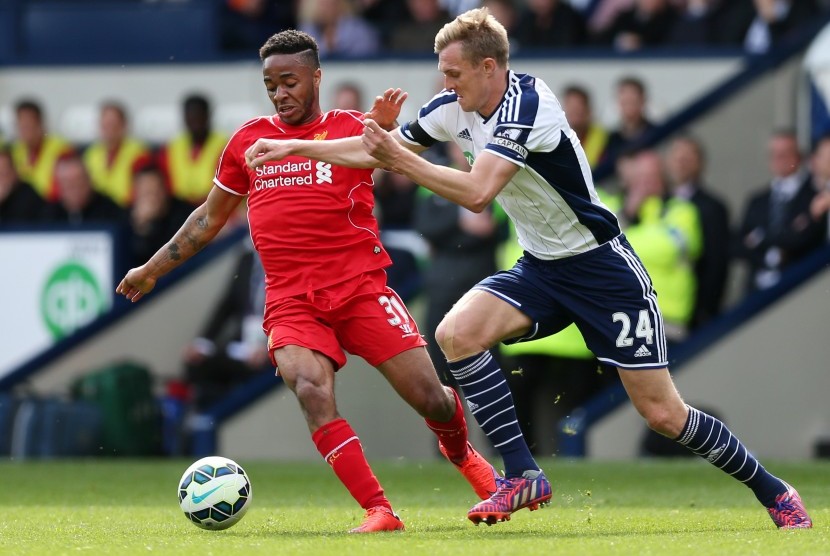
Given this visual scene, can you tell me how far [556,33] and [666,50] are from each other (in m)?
1.13

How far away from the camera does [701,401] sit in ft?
42.9

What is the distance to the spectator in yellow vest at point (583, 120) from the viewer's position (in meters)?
14.1

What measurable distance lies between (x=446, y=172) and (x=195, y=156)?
28.3 ft

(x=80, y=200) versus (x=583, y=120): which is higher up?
(x=583, y=120)

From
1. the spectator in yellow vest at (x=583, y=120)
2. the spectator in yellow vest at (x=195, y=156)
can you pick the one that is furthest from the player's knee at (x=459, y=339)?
the spectator in yellow vest at (x=195, y=156)

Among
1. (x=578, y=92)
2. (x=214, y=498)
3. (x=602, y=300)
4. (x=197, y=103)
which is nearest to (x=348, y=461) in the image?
(x=214, y=498)

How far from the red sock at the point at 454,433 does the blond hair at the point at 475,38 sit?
1.65 metres

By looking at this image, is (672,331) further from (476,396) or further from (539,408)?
(476,396)

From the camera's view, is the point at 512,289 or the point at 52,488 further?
the point at 52,488

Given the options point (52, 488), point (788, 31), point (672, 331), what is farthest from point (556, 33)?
point (52, 488)

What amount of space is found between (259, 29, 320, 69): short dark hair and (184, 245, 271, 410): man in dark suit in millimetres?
6157

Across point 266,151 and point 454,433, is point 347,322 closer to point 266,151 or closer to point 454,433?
point 454,433

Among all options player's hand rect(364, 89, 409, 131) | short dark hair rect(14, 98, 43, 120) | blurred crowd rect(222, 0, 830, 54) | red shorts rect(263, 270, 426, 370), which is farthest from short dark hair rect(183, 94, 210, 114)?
player's hand rect(364, 89, 409, 131)

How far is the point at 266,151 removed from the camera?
24.9ft
